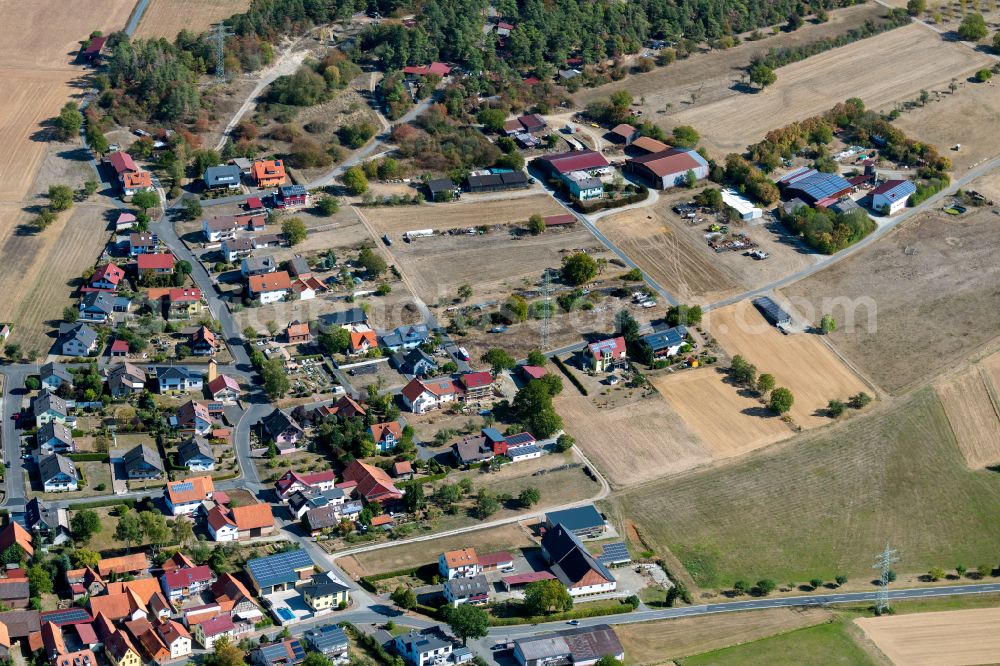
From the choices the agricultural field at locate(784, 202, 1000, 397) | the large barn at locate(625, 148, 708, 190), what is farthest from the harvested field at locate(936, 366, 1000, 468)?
the large barn at locate(625, 148, 708, 190)

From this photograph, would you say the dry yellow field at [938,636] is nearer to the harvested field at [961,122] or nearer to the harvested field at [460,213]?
the harvested field at [460,213]

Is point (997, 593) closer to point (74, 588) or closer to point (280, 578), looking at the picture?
point (280, 578)

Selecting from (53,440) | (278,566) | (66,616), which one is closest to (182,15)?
(53,440)

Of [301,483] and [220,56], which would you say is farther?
[220,56]

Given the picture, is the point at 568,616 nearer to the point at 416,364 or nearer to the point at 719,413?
the point at 719,413

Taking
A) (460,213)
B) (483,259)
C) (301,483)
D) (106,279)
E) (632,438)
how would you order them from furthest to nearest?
(460,213) → (483,259) → (106,279) → (632,438) → (301,483)

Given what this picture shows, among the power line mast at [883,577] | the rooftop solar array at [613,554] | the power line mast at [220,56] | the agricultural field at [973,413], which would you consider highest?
the power line mast at [220,56]

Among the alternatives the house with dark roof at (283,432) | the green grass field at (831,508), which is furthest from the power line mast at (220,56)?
the green grass field at (831,508)
